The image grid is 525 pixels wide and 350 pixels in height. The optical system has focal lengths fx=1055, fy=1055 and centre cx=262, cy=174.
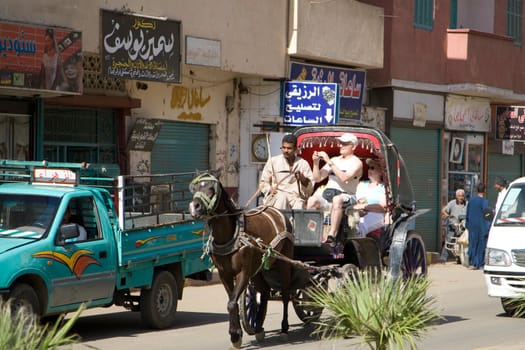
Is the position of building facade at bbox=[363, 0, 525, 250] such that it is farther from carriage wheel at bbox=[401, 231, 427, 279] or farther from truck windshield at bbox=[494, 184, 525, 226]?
carriage wheel at bbox=[401, 231, 427, 279]

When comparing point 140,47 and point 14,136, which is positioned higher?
point 140,47

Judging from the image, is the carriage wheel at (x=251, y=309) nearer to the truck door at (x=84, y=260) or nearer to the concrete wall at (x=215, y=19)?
the truck door at (x=84, y=260)

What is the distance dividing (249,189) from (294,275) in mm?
11500

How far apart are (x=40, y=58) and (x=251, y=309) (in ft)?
22.1

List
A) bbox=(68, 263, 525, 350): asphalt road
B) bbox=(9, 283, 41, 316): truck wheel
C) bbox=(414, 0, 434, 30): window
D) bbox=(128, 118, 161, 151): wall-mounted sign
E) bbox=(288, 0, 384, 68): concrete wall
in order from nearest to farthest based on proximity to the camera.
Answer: bbox=(9, 283, 41, 316): truck wheel → bbox=(68, 263, 525, 350): asphalt road → bbox=(128, 118, 161, 151): wall-mounted sign → bbox=(288, 0, 384, 68): concrete wall → bbox=(414, 0, 434, 30): window

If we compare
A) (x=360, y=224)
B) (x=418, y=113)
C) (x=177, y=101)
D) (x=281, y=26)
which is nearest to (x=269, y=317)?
(x=360, y=224)

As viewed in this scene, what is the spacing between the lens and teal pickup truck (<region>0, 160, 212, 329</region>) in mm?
11523

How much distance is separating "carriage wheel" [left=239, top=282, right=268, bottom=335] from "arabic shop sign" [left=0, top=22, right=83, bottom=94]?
20.4ft

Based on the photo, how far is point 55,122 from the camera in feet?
64.0

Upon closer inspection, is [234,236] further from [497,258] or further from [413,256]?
[497,258]

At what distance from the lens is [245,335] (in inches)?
528

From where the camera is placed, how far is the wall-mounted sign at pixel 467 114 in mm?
30641

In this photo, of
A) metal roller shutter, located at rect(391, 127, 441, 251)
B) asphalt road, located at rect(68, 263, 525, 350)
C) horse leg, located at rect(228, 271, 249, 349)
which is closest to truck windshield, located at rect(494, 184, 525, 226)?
asphalt road, located at rect(68, 263, 525, 350)

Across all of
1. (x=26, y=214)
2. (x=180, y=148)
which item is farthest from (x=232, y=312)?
(x=180, y=148)
